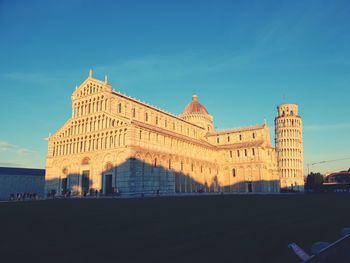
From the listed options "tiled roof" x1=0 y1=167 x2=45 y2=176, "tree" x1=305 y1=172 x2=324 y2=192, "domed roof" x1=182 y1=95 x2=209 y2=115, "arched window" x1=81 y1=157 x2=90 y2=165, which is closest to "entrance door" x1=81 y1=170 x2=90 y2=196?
"arched window" x1=81 y1=157 x2=90 y2=165

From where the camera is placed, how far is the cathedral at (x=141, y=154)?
163 feet

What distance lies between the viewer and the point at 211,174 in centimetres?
7262

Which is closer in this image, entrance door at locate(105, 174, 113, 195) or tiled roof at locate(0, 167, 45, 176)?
entrance door at locate(105, 174, 113, 195)

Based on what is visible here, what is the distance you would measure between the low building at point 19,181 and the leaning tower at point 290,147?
246 ft

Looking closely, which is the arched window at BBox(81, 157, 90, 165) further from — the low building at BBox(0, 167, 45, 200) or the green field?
the green field

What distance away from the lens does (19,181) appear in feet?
224

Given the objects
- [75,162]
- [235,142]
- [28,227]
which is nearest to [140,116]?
[75,162]

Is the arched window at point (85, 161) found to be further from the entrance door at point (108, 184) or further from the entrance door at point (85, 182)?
the entrance door at point (108, 184)

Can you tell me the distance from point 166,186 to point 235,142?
32023 millimetres

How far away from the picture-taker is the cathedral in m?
Result: 49.6

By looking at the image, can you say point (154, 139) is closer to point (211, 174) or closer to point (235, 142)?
point (211, 174)

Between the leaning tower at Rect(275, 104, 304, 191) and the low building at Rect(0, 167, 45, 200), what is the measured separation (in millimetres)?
74922

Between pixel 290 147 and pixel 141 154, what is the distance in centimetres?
6815

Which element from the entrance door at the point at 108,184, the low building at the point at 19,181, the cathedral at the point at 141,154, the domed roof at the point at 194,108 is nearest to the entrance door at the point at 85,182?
the cathedral at the point at 141,154
